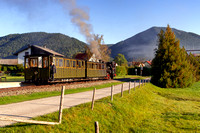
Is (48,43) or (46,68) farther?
(48,43)

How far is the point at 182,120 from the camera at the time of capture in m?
11.7

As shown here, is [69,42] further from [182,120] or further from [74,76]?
[182,120]

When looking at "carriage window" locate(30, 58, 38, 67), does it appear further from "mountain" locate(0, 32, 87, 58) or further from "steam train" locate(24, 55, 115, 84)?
"mountain" locate(0, 32, 87, 58)

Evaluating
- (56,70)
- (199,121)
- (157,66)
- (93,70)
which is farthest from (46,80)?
(157,66)

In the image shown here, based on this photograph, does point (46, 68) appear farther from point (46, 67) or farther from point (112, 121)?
point (112, 121)

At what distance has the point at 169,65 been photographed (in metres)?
30.3

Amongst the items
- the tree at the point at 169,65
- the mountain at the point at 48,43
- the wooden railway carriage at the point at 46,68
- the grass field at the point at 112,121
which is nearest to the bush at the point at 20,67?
the wooden railway carriage at the point at 46,68

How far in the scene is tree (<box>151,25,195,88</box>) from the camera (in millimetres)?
30375

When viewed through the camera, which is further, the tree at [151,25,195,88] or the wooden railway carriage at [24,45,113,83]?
the tree at [151,25,195,88]

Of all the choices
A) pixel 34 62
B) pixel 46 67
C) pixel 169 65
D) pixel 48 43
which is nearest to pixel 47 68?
pixel 46 67

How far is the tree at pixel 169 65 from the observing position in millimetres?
30375

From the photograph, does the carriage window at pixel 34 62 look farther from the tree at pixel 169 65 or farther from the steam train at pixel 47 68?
the tree at pixel 169 65

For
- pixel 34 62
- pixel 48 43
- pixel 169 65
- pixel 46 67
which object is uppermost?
pixel 48 43

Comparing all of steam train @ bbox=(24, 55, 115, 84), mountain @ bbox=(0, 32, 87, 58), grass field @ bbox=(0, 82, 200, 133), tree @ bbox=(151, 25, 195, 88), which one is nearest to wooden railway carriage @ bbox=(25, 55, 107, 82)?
steam train @ bbox=(24, 55, 115, 84)
